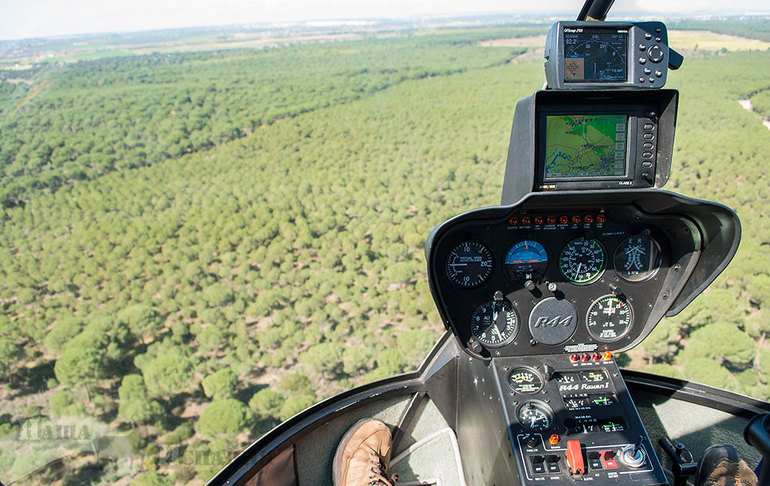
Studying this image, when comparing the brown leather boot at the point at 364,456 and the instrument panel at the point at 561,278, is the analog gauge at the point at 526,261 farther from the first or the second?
the brown leather boot at the point at 364,456

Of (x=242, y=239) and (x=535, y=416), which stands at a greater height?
(x=535, y=416)

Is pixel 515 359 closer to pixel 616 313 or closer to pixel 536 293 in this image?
pixel 536 293

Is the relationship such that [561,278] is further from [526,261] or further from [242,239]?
[242,239]

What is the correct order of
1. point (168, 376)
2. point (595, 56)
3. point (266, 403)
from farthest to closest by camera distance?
1. point (168, 376)
2. point (266, 403)
3. point (595, 56)

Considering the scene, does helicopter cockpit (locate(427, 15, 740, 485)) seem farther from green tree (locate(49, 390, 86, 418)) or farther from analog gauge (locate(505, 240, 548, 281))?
green tree (locate(49, 390, 86, 418))

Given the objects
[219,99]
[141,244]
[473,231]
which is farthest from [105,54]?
[473,231]

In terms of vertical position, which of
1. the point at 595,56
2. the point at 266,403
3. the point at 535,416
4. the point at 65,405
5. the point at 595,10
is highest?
the point at 595,10

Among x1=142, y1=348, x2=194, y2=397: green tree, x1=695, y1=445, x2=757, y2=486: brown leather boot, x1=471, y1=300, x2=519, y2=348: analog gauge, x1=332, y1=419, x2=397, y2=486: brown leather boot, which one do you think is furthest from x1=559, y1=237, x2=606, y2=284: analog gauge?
x1=142, y1=348, x2=194, y2=397: green tree

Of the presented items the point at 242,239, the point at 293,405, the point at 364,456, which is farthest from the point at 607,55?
the point at 242,239
